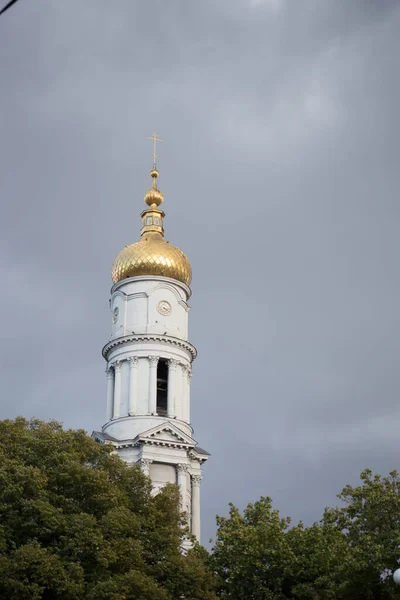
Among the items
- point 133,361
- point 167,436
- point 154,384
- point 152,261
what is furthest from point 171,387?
point 152,261

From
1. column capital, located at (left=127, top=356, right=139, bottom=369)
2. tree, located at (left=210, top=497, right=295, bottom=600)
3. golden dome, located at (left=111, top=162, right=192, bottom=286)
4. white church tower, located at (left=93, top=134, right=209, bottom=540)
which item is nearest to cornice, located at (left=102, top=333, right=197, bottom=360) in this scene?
white church tower, located at (left=93, top=134, right=209, bottom=540)

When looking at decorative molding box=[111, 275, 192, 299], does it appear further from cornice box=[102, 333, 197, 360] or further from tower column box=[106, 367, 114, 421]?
tower column box=[106, 367, 114, 421]

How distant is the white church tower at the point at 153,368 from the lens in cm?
5562

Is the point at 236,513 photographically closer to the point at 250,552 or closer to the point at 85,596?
the point at 250,552

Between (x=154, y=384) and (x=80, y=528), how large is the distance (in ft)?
72.5

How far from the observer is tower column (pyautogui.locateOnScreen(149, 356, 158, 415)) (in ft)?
188

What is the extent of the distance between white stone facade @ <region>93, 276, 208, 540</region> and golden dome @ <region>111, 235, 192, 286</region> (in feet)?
2.16

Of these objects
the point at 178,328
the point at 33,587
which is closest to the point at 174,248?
the point at 178,328

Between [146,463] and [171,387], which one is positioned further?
[171,387]

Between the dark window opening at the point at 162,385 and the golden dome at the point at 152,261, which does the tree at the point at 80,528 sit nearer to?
the dark window opening at the point at 162,385

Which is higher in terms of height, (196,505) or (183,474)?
(183,474)

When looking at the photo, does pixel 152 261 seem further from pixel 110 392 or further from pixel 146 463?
pixel 146 463

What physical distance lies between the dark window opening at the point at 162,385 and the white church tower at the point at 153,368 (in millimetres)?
69

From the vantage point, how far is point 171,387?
192ft
